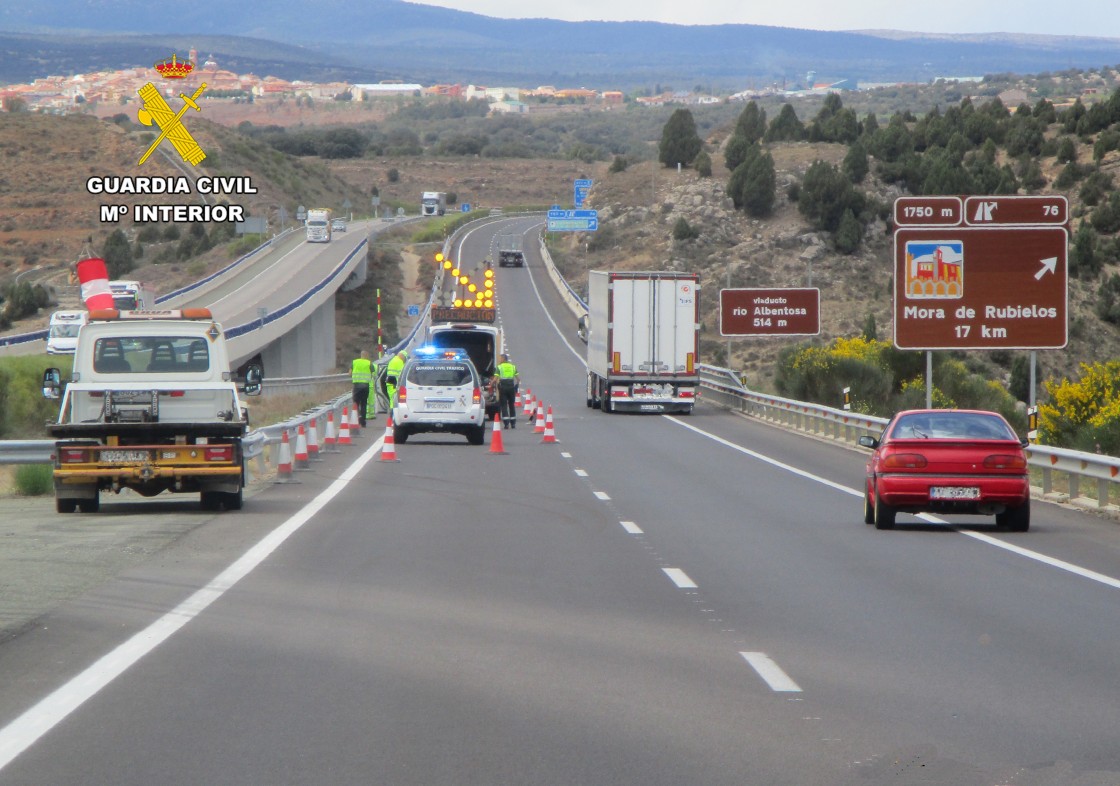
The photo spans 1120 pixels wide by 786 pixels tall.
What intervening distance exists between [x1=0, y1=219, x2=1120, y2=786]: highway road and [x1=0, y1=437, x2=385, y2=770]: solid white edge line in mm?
32

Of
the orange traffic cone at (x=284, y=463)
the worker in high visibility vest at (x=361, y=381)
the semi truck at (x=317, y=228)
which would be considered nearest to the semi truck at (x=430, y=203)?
the semi truck at (x=317, y=228)

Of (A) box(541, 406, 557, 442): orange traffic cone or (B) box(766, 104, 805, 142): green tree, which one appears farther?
(B) box(766, 104, 805, 142): green tree

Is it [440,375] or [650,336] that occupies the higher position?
[650,336]

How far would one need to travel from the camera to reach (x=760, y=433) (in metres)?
41.2

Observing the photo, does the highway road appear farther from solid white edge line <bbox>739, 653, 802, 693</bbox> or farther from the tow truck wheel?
the tow truck wheel

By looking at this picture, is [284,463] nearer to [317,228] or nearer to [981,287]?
[981,287]

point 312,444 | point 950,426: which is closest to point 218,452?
point 950,426

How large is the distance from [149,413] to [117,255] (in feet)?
327

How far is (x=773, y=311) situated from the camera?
54375mm

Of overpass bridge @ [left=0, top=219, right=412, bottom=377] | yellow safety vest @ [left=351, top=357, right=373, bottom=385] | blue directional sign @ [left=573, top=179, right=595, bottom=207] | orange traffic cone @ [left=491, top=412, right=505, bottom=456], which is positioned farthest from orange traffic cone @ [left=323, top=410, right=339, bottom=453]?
blue directional sign @ [left=573, top=179, right=595, bottom=207]

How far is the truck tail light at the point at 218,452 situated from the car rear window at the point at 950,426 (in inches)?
298

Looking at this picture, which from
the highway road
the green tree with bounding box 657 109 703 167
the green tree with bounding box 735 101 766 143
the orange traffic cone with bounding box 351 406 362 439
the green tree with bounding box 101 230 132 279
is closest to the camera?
the highway road

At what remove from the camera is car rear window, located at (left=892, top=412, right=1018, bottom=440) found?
741 inches

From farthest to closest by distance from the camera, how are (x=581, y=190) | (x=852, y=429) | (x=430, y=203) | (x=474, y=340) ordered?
(x=430, y=203)
(x=581, y=190)
(x=474, y=340)
(x=852, y=429)
